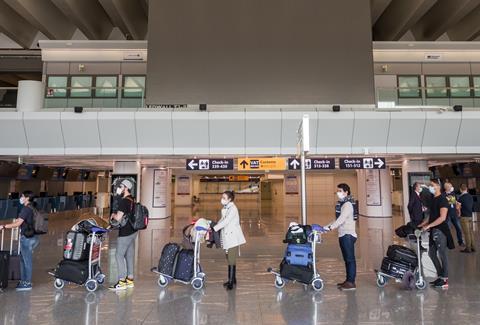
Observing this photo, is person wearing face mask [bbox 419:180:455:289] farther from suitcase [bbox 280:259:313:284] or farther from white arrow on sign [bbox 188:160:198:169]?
white arrow on sign [bbox 188:160:198:169]

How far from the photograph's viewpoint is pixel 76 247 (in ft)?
20.1

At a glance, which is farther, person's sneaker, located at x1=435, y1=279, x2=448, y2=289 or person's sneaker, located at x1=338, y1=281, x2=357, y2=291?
person's sneaker, located at x1=435, y1=279, x2=448, y2=289

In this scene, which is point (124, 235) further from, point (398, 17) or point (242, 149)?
point (398, 17)

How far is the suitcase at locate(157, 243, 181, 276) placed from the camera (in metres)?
6.34

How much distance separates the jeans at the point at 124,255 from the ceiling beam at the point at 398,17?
18947 mm

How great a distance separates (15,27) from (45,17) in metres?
2.93

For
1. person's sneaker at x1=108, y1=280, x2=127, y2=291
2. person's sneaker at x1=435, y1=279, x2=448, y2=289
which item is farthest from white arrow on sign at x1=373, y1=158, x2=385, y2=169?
person's sneaker at x1=108, y1=280, x2=127, y2=291

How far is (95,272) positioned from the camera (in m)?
6.36

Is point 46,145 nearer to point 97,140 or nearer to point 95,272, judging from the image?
point 97,140

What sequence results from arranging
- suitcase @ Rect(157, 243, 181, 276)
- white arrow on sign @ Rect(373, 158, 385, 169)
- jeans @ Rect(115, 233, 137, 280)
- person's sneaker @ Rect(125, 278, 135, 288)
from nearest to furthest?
jeans @ Rect(115, 233, 137, 280), person's sneaker @ Rect(125, 278, 135, 288), suitcase @ Rect(157, 243, 181, 276), white arrow on sign @ Rect(373, 158, 385, 169)

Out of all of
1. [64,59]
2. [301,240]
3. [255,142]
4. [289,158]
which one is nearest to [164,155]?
[255,142]

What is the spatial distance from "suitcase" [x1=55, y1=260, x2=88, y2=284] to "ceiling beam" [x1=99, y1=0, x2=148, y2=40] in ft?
52.8

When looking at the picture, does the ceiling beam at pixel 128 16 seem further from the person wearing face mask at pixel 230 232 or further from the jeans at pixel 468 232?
the jeans at pixel 468 232

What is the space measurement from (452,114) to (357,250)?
8.89m
